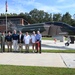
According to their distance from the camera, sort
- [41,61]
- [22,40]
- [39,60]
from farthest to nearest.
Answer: [22,40], [39,60], [41,61]

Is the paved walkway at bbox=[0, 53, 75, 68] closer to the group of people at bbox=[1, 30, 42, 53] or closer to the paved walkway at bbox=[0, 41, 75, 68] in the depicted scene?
the paved walkway at bbox=[0, 41, 75, 68]

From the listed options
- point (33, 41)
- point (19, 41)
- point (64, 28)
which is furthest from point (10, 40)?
point (64, 28)

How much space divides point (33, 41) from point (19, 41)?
3.97ft

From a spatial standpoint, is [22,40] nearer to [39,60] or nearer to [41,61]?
[39,60]

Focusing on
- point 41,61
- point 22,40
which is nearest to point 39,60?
point 41,61

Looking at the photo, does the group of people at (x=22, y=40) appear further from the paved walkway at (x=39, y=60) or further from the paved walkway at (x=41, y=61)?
the paved walkway at (x=41, y=61)

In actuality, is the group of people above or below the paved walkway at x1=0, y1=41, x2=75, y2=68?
above

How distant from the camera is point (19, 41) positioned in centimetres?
1677

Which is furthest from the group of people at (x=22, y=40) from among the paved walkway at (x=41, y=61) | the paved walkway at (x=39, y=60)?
the paved walkway at (x=41, y=61)

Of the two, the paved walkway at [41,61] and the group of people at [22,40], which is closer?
the paved walkway at [41,61]

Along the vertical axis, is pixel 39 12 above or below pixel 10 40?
above

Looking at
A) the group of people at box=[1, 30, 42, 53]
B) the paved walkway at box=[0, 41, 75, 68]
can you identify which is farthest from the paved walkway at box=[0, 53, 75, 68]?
the group of people at box=[1, 30, 42, 53]

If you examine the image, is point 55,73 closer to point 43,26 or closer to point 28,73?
point 28,73

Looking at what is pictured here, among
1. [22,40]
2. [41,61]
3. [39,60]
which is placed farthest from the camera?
[22,40]
